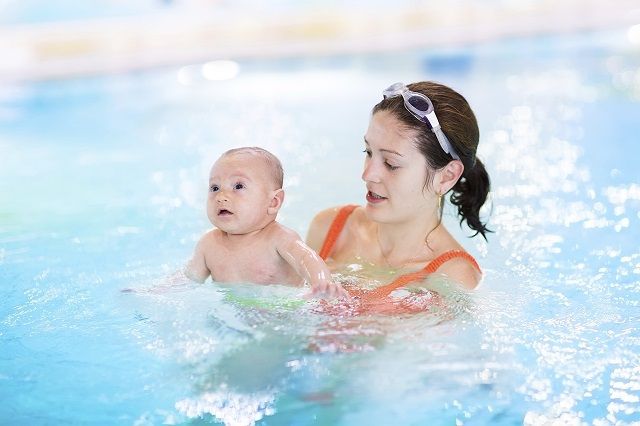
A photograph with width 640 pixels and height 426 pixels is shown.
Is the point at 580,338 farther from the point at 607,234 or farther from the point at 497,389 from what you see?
the point at 607,234

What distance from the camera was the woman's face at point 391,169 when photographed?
10.7 feet

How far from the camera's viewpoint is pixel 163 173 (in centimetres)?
615

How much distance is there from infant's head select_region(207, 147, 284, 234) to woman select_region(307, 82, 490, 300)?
36 cm

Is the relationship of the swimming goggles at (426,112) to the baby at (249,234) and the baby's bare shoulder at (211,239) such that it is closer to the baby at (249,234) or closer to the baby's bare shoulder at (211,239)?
the baby at (249,234)

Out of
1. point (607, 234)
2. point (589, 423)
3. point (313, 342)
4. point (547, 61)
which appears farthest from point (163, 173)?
point (547, 61)

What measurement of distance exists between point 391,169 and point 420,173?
0.11m

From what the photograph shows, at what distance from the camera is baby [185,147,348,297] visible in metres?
3.21

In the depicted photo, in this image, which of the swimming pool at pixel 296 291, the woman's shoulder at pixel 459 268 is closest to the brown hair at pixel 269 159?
the swimming pool at pixel 296 291

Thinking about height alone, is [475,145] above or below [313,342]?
above

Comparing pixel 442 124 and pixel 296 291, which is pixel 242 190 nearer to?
pixel 296 291

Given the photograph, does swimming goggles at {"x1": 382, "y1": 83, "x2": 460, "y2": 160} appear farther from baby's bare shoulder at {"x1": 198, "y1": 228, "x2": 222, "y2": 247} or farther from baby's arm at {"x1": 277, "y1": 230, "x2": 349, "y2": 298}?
baby's bare shoulder at {"x1": 198, "y1": 228, "x2": 222, "y2": 247}

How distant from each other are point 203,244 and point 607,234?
2308mm

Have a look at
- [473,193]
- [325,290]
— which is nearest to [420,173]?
[473,193]

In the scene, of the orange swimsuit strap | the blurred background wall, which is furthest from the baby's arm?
the blurred background wall
